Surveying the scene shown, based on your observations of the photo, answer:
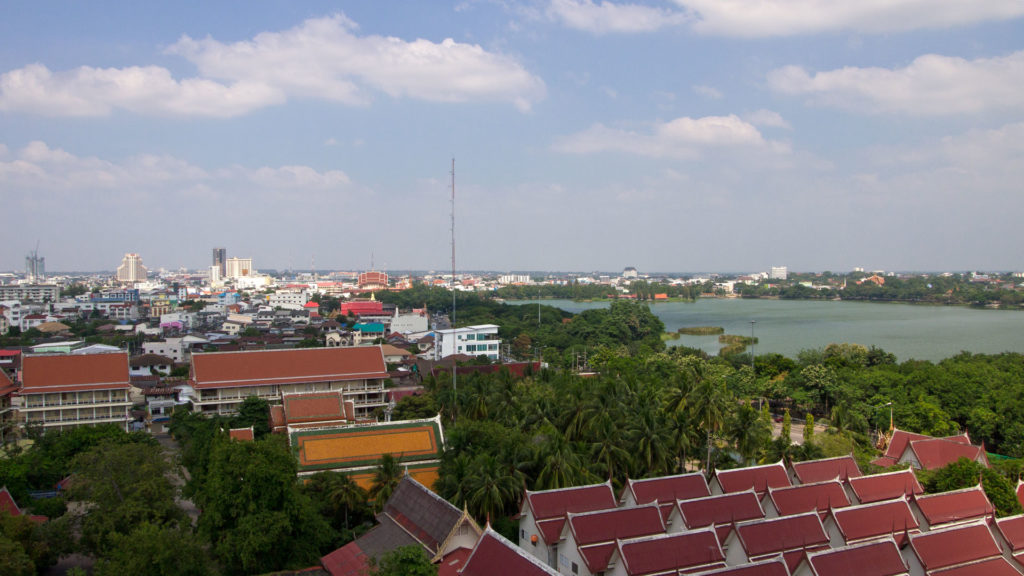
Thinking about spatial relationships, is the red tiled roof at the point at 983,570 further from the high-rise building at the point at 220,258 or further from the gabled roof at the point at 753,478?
the high-rise building at the point at 220,258

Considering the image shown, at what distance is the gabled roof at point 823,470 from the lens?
52.0 ft

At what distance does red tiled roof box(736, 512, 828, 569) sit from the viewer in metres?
11.6

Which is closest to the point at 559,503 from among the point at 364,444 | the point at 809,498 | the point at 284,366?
the point at 809,498

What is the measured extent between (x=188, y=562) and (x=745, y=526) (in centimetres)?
954

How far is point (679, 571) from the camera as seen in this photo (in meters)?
10.8

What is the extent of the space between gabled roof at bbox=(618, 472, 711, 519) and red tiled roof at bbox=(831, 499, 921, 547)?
9.02ft

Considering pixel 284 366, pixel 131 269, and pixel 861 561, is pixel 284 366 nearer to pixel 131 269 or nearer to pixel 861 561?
pixel 861 561

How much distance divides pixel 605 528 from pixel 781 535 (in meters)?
3.22

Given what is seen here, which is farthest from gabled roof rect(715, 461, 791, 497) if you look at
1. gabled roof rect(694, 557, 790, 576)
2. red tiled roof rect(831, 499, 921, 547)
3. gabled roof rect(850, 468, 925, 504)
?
gabled roof rect(694, 557, 790, 576)

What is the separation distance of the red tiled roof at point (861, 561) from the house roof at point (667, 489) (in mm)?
3563

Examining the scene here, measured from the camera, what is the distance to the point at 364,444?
54.2 ft

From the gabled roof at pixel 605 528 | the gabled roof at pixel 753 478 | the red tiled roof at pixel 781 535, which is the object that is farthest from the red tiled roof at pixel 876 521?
the gabled roof at pixel 605 528

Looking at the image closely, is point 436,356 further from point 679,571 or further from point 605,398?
point 679,571

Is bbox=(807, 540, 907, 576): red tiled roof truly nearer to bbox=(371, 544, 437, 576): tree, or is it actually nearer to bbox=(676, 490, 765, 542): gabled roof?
bbox=(676, 490, 765, 542): gabled roof
